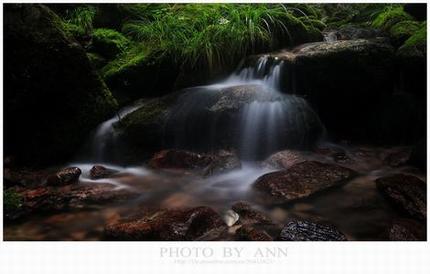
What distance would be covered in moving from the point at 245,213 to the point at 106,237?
1.17 meters

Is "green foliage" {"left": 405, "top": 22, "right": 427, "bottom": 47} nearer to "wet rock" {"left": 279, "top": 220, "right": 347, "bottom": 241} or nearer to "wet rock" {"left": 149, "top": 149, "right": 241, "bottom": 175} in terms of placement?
"wet rock" {"left": 149, "top": 149, "right": 241, "bottom": 175}

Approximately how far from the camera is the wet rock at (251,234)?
8.70ft

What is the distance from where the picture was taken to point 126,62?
5.33 meters

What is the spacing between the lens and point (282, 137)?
4613mm

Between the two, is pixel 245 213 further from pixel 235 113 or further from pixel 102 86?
pixel 102 86

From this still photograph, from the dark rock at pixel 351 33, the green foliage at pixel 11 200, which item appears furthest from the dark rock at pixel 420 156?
the green foliage at pixel 11 200

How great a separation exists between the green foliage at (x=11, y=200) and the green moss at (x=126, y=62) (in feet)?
7.91

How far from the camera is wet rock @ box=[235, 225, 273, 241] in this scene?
265 centimetres

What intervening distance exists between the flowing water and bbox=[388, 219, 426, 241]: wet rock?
13 centimetres

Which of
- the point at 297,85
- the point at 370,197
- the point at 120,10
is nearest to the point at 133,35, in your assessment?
the point at 120,10

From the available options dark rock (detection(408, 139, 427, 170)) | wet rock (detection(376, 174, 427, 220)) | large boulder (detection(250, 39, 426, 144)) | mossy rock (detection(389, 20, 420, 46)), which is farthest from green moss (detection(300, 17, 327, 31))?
wet rock (detection(376, 174, 427, 220))

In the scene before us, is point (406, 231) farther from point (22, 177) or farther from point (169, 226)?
point (22, 177)

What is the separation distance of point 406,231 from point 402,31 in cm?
398
